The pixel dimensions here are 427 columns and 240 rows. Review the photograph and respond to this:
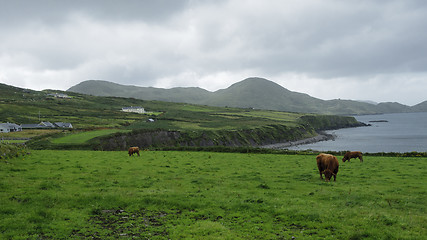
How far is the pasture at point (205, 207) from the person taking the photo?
521 inches

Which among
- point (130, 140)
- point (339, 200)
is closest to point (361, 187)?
point (339, 200)

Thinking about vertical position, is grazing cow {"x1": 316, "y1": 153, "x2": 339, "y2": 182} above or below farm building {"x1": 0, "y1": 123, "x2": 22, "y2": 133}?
above

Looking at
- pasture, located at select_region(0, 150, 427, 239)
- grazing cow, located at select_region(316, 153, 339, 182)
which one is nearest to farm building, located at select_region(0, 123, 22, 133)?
pasture, located at select_region(0, 150, 427, 239)

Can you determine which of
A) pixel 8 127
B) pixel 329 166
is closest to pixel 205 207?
pixel 329 166

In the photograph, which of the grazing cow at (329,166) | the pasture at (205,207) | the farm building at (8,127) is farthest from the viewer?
the farm building at (8,127)

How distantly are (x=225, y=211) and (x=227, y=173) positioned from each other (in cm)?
1288

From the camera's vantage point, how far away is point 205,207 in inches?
680

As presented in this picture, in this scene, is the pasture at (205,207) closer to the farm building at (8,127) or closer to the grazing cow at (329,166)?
the grazing cow at (329,166)

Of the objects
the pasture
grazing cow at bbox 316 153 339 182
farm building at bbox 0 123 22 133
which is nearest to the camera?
the pasture

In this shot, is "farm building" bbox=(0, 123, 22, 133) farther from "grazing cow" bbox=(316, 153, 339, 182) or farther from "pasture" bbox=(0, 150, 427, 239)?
"grazing cow" bbox=(316, 153, 339, 182)

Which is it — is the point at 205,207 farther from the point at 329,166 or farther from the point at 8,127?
the point at 8,127

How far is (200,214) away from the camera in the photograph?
16188 mm

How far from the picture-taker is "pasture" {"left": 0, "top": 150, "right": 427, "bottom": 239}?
13.2m

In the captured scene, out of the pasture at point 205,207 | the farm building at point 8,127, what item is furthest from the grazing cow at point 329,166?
the farm building at point 8,127
